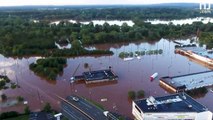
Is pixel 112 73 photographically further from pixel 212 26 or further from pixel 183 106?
pixel 212 26

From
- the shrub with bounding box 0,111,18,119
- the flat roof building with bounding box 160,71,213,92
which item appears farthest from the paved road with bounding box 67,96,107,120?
the flat roof building with bounding box 160,71,213,92

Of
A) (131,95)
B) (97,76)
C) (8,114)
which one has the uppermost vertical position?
(97,76)

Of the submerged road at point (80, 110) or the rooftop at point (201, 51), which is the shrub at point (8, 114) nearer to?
the submerged road at point (80, 110)

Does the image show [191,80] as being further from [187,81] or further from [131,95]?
[131,95]

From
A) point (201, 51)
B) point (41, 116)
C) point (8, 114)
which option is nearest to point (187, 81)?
point (201, 51)

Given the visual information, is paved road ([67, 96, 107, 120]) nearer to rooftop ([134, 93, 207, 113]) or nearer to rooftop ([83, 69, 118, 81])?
rooftop ([134, 93, 207, 113])

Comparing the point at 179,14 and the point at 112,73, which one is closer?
the point at 112,73

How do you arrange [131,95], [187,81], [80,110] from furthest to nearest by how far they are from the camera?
[187,81] → [131,95] → [80,110]

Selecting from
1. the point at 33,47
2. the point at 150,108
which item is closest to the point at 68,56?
the point at 33,47
